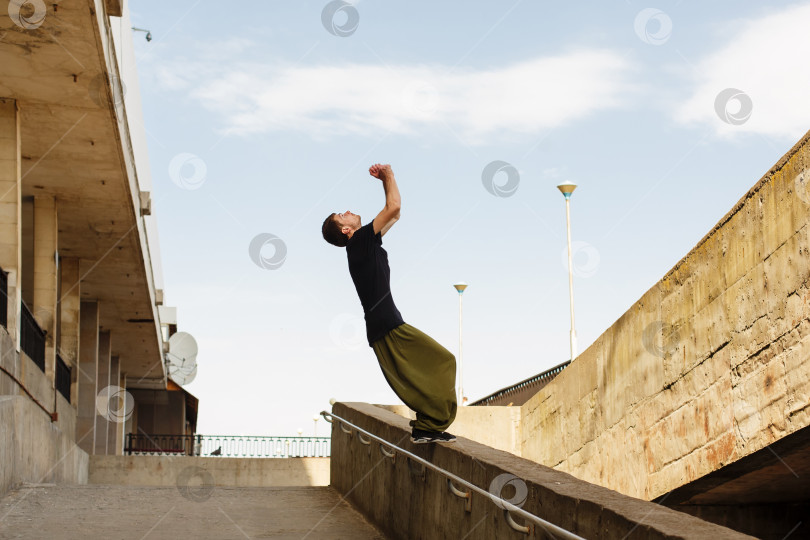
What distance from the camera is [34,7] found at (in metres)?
11.4

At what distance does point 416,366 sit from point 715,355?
10.6 feet

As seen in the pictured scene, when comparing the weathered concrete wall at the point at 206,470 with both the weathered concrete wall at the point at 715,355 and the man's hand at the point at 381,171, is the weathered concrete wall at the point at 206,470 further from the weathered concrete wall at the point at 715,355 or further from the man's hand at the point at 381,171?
the man's hand at the point at 381,171

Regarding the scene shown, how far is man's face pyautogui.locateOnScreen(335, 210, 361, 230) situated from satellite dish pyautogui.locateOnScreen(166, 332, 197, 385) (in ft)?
113

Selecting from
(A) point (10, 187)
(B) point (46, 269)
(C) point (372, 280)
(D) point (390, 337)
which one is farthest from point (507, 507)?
(B) point (46, 269)

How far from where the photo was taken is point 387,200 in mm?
5875

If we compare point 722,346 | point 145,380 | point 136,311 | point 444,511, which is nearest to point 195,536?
point 444,511

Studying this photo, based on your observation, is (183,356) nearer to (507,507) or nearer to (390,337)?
(390,337)

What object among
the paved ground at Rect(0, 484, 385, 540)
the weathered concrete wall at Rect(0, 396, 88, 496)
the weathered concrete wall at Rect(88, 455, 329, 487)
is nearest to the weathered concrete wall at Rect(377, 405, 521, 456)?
the weathered concrete wall at Rect(0, 396, 88, 496)

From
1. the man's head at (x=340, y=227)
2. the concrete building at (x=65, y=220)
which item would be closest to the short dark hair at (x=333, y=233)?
the man's head at (x=340, y=227)

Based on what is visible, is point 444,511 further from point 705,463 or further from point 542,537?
point 705,463

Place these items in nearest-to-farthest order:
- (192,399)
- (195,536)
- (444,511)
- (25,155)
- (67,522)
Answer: (444,511), (195,536), (67,522), (25,155), (192,399)

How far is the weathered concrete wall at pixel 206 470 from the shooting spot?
73.8ft

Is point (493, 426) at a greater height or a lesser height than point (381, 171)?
lesser

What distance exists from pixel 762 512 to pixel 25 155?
12370mm
